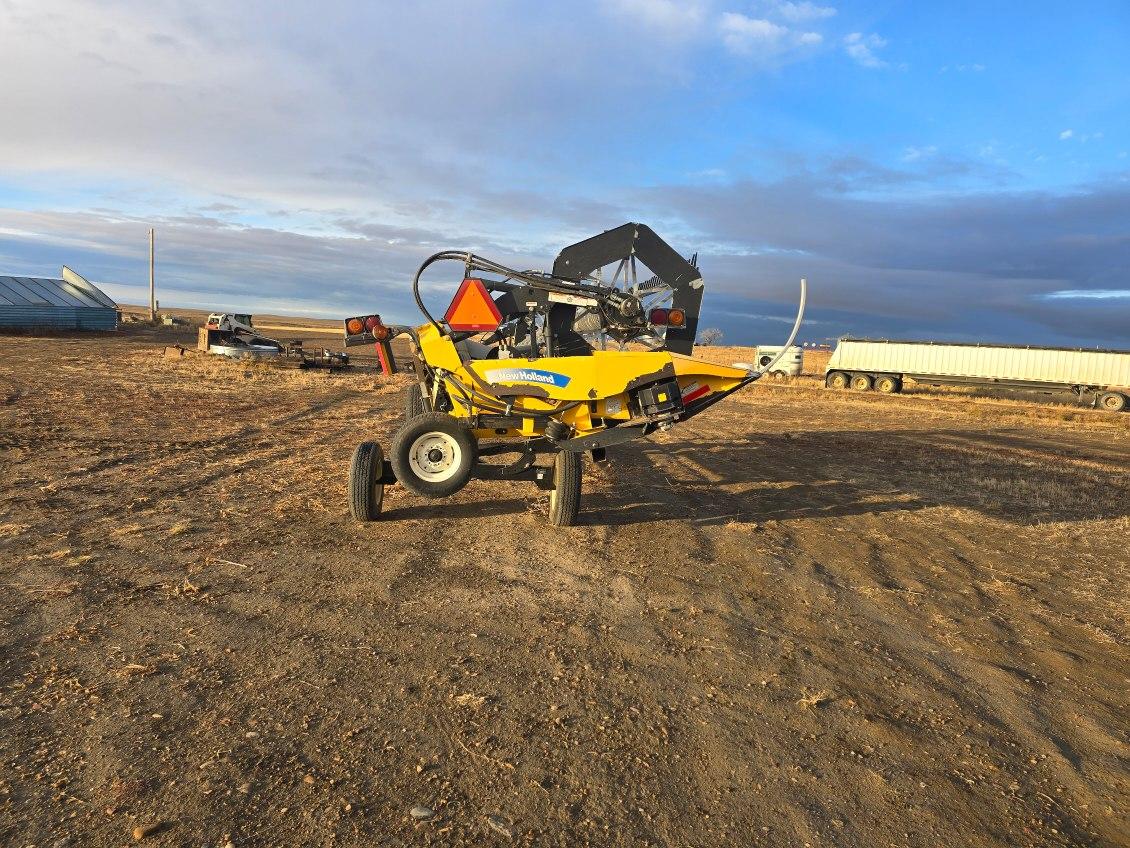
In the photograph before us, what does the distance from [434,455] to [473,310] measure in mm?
1524

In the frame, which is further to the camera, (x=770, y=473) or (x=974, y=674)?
(x=770, y=473)

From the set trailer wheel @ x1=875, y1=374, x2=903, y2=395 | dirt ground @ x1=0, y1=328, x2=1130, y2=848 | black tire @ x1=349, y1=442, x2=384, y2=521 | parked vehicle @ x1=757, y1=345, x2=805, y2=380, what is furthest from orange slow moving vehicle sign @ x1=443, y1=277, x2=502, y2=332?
trailer wheel @ x1=875, y1=374, x2=903, y2=395

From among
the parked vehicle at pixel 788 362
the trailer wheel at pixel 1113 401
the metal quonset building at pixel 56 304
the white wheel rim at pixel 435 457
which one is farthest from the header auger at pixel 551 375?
the metal quonset building at pixel 56 304

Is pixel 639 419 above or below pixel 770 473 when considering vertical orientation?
above

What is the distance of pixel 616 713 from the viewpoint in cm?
363

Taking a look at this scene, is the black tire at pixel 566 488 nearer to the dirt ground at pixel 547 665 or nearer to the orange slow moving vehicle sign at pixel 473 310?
the dirt ground at pixel 547 665

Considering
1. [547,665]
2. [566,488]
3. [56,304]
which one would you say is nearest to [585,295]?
[566,488]

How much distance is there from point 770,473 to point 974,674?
6320 mm

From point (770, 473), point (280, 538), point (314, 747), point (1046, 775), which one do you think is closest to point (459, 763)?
point (314, 747)

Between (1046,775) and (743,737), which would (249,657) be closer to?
(743,737)

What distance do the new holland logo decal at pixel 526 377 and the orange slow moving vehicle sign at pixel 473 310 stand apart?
19.4 inches

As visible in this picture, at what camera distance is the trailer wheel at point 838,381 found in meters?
38.2

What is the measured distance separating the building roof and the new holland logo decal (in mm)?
46146

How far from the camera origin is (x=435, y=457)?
22.5 ft
